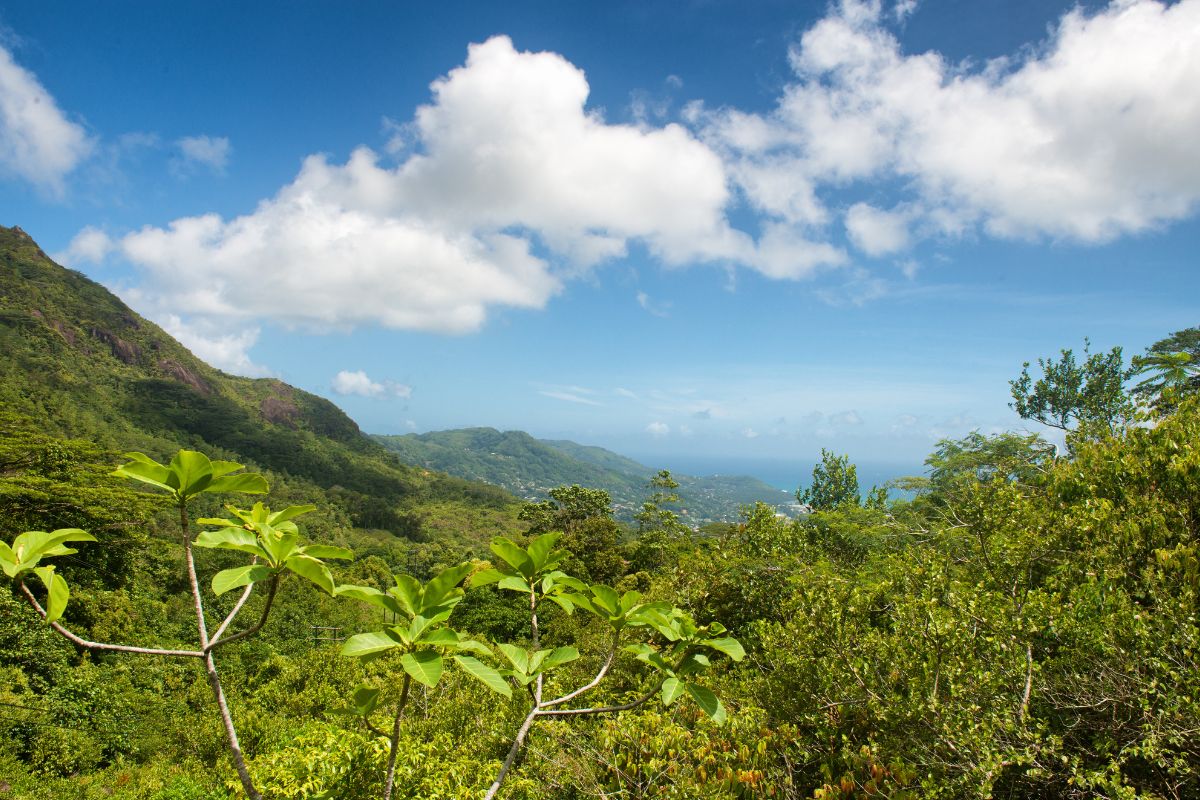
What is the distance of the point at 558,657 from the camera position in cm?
175

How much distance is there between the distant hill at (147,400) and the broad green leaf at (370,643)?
80998 millimetres

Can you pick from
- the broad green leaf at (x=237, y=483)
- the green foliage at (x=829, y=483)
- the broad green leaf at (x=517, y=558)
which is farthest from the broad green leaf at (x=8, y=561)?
the green foliage at (x=829, y=483)

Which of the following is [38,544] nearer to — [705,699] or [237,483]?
[237,483]

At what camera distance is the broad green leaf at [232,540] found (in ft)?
4.36

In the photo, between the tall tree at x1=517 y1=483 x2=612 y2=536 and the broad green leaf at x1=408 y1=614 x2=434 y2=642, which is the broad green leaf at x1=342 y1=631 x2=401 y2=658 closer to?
the broad green leaf at x1=408 y1=614 x2=434 y2=642

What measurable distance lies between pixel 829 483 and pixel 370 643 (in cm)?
2286

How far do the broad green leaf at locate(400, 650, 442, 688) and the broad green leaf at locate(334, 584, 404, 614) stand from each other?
0.12 m

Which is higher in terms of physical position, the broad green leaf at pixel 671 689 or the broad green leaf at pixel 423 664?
the broad green leaf at pixel 423 664

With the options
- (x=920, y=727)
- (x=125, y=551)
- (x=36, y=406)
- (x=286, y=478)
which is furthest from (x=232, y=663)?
(x=286, y=478)

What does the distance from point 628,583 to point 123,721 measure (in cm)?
1666

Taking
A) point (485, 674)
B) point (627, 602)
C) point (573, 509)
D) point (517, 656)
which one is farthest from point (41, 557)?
point (573, 509)

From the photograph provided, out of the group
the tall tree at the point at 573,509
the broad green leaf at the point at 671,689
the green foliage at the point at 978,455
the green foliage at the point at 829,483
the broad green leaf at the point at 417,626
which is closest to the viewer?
the broad green leaf at the point at 417,626

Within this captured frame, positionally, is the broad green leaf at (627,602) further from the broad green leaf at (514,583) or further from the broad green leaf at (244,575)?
the broad green leaf at (244,575)

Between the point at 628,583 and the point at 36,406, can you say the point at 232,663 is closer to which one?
the point at 628,583
